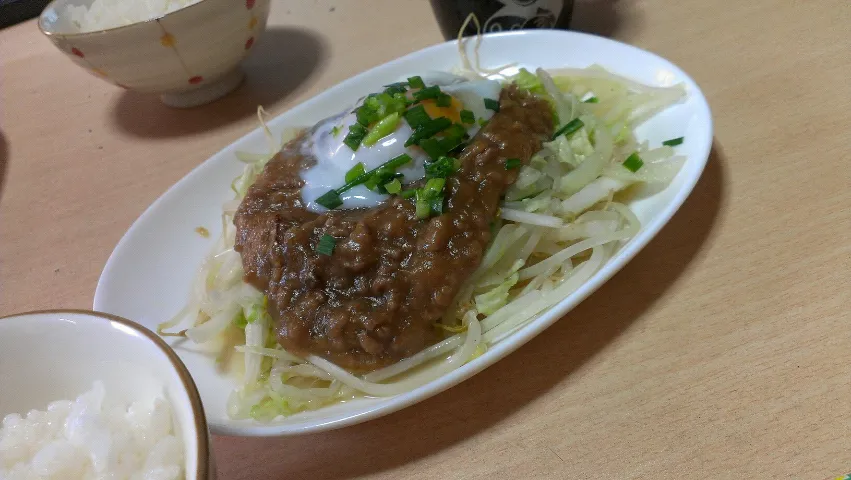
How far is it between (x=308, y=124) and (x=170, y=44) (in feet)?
2.60

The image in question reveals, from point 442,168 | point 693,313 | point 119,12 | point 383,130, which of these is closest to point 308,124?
point 383,130

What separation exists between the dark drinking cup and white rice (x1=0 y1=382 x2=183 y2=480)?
222 cm

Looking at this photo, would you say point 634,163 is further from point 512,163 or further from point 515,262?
point 515,262

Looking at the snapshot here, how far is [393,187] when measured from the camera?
1848mm

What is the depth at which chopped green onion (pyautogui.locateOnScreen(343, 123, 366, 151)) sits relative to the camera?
6.40 ft

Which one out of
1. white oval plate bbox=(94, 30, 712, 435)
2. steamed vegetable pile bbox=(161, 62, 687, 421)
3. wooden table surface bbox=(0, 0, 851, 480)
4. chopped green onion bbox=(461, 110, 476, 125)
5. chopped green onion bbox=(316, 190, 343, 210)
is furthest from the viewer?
chopped green onion bbox=(461, 110, 476, 125)

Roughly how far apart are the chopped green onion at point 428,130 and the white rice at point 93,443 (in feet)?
3.62

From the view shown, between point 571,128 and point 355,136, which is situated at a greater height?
point 355,136

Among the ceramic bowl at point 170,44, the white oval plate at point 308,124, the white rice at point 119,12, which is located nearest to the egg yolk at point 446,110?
the white oval plate at point 308,124

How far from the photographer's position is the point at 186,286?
2.09 meters

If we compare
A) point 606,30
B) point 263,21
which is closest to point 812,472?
point 606,30

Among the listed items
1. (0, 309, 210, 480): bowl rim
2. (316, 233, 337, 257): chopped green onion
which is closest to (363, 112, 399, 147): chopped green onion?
(316, 233, 337, 257): chopped green onion

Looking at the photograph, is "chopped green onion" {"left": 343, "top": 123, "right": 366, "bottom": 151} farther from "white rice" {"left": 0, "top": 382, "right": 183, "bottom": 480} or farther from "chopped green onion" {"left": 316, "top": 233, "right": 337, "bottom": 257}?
"white rice" {"left": 0, "top": 382, "right": 183, "bottom": 480}

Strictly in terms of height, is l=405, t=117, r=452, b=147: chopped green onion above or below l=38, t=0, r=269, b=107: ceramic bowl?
below
